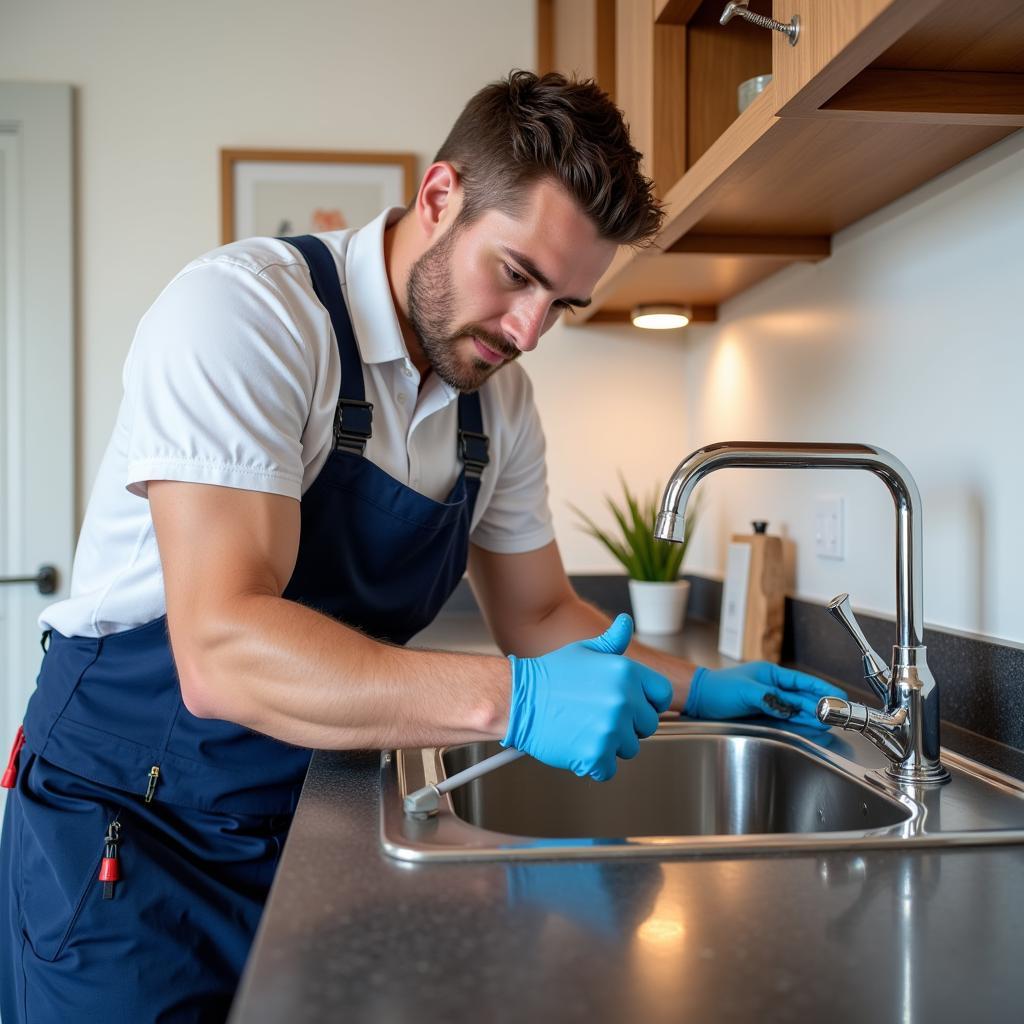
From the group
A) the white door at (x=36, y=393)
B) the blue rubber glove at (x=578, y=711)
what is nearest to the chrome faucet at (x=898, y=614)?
the blue rubber glove at (x=578, y=711)

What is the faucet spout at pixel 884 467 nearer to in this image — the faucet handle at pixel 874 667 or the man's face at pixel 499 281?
the faucet handle at pixel 874 667

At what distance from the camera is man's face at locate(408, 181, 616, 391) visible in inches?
44.8

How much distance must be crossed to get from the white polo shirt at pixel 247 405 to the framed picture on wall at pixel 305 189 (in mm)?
1019

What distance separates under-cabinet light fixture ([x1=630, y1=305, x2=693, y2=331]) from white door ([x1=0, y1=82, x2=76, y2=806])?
1255 mm

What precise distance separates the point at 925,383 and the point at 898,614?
1.35 ft

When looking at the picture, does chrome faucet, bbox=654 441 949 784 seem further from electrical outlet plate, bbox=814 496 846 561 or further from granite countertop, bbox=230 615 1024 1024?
electrical outlet plate, bbox=814 496 846 561

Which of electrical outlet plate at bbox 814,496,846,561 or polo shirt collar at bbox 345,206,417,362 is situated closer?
polo shirt collar at bbox 345,206,417,362

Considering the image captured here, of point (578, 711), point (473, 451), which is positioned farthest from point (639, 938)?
point (473, 451)

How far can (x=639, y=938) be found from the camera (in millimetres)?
602

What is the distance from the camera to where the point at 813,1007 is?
0.53 metres

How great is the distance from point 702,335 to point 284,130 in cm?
106

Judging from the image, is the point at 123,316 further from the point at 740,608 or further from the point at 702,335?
the point at 740,608

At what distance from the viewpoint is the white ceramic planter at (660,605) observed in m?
2.02

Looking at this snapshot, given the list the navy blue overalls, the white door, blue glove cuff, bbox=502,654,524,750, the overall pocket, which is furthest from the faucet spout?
the white door
